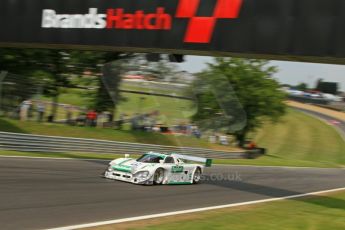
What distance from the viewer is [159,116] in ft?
80.4

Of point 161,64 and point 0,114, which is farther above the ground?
point 161,64

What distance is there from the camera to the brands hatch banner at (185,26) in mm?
12438

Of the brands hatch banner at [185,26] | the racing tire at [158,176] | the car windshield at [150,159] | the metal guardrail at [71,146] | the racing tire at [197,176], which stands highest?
the brands hatch banner at [185,26]

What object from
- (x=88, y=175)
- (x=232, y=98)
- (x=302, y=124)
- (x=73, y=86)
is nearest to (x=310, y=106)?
(x=302, y=124)

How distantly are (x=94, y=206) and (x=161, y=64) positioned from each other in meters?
14.5

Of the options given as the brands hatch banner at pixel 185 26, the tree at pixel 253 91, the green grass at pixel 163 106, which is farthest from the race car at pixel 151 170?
the tree at pixel 253 91

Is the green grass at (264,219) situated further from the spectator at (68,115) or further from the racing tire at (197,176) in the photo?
the spectator at (68,115)

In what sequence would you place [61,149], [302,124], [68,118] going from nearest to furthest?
[61,149] → [68,118] → [302,124]

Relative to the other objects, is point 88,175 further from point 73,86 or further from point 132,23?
point 73,86

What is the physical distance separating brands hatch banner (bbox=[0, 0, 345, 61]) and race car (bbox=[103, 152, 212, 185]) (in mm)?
3241

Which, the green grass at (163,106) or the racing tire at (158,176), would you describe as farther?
the green grass at (163,106)

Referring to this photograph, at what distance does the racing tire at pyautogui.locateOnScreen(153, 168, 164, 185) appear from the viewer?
45.1 feet

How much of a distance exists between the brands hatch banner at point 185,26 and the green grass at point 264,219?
3.74 m

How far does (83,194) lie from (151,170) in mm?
3069
